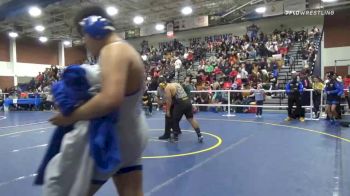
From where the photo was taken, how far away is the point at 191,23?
23.2 meters

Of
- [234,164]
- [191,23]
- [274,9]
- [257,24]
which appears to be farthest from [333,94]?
[257,24]

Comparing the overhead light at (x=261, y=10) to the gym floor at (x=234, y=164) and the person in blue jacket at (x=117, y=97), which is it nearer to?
the gym floor at (x=234, y=164)

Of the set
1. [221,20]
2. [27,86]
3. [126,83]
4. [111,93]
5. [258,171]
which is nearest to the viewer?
[111,93]

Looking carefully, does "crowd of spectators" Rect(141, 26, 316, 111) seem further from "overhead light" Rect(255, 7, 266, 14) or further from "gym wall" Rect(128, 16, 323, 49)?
"overhead light" Rect(255, 7, 266, 14)

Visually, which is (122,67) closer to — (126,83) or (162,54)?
(126,83)

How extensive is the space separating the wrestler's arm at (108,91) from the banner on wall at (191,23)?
2162 cm

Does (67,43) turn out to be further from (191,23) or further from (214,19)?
(214,19)

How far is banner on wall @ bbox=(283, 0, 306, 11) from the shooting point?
17797mm

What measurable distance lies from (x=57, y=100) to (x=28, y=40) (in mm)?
30436

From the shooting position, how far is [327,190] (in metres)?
3.78

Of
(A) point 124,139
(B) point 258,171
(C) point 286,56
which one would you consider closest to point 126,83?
(A) point 124,139

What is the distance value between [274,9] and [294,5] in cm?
145

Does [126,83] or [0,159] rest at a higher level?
[126,83]

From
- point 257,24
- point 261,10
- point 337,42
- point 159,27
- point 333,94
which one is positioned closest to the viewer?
point 333,94
